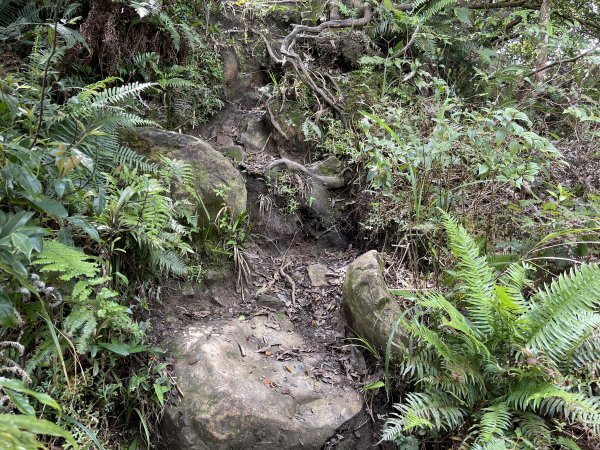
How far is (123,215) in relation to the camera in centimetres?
283

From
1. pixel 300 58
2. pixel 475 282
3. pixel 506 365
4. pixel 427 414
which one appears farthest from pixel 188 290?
pixel 300 58

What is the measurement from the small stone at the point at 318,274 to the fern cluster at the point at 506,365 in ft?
3.69

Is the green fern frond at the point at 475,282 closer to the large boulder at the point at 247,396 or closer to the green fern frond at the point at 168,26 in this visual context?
the large boulder at the point at 247,396

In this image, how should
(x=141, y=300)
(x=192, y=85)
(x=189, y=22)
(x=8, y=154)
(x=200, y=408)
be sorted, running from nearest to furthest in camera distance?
1. (x=8, y=154)
2. (x=200, y=408)
3. (x=141, y=300)
4. (x=192, y=85)
5. (x=189, y=22)

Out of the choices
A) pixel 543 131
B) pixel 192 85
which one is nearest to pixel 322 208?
pixel 192 85

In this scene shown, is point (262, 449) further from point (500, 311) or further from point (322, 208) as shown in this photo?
point (322, 208)

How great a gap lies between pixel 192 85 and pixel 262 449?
3.41m

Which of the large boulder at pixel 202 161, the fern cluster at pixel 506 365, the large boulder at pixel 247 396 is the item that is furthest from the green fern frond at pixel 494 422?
the large boulder at pixel 202 161

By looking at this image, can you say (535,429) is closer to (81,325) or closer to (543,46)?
(81,325)

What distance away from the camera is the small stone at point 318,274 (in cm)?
404

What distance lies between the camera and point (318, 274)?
163 inches

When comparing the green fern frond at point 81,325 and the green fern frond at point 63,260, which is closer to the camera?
the green fern frond at point 63,260

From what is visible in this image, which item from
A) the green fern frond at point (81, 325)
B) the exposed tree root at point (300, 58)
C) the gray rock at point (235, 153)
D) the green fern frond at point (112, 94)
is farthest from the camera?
the exposed tree root at point (300, 58)

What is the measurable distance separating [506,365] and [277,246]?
2290 mm
